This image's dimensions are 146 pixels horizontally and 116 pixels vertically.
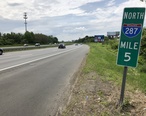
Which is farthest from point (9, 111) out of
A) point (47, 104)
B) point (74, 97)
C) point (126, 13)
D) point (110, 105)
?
point (126, 13)

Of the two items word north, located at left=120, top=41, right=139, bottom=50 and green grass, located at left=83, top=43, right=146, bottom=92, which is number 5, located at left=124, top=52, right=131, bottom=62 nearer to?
word north, located at left=120, top=41, right=139, bottom=50

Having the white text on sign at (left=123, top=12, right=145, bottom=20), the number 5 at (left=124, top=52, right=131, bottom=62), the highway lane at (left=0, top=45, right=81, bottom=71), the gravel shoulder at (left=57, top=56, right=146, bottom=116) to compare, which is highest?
the white text on sign at (left=123, top=12, right=145, bottom=20)

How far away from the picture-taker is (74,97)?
649cm

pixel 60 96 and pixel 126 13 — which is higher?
pixel 126 13

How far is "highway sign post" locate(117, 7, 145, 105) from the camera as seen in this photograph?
4.76 metres

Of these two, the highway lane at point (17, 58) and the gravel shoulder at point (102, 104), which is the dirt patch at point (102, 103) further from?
the highway lane at point (17, 58)

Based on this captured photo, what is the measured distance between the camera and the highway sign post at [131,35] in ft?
15.6

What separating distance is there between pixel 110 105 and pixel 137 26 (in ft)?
6.97

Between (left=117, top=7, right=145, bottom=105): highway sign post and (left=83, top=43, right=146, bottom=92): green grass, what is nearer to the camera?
(left=117, top=7, right=145, bottom=105): highway sign post

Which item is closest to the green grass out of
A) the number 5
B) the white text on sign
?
the number 5

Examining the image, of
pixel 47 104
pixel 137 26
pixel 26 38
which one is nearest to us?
pixel 137 26

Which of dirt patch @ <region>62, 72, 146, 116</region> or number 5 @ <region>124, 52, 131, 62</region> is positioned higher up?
number 5 @ <region>124, 52, 131, 62</region>

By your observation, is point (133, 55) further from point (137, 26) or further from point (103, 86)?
point (103, 86)

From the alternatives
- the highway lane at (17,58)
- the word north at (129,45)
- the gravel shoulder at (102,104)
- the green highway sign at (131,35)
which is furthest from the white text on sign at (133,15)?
the highway lane at (17,58)
